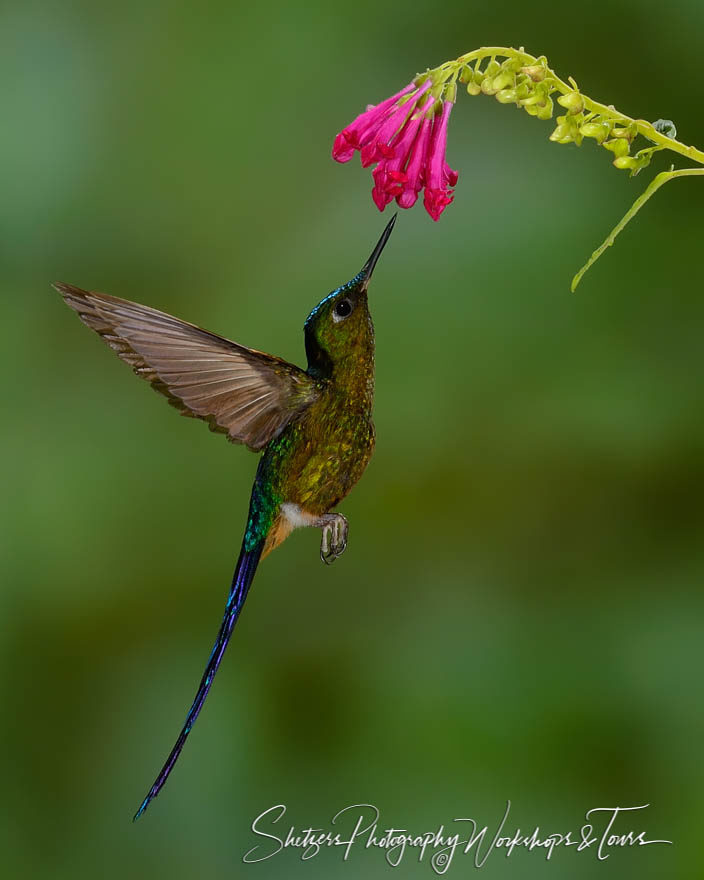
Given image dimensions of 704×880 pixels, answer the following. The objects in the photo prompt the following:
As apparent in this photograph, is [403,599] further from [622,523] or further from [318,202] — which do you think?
[318,202]

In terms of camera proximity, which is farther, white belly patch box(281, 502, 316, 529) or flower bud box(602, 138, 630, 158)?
white belly patch box(281, 502, 316, 529)

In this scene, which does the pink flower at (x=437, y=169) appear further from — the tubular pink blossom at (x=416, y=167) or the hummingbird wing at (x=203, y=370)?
the hummingbird wing at (x=203, y=370)

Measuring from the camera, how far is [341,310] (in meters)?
0.92

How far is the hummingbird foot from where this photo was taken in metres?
0.91

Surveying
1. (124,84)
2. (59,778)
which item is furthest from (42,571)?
(124,84)

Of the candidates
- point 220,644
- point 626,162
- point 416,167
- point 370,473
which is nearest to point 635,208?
point 626,162

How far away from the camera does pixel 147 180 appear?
2527 mm

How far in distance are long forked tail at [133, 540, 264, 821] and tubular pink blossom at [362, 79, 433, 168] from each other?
36cm

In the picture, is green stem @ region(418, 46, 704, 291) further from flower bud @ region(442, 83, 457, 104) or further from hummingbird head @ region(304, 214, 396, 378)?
hummingbird head @ region(304, 214, 396, 378)

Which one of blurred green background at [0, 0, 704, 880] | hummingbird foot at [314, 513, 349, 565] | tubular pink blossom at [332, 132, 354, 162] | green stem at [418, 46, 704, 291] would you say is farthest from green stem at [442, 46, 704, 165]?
blurred green background at [0, 0, 704, 880]

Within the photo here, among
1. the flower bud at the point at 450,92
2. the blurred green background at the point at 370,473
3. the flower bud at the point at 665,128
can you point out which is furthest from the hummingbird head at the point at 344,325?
the blurred green background at the point at 370,473

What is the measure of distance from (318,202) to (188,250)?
319 millimetres

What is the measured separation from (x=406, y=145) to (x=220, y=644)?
43 centimetres

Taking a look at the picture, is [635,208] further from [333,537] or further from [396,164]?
[333,537]
